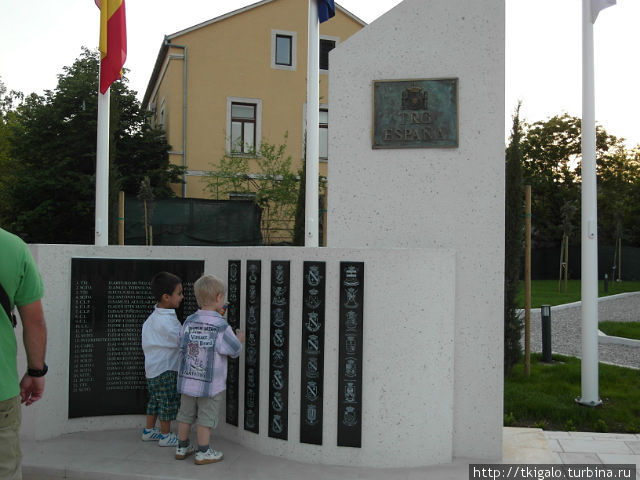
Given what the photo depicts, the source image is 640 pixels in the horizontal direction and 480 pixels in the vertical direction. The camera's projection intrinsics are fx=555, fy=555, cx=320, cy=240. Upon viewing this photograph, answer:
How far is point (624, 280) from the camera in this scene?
3481 centimetres

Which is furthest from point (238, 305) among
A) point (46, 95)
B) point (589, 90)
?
point (46, 95)

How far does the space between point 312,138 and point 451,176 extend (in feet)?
6.32

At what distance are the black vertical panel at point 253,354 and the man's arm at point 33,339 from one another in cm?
199

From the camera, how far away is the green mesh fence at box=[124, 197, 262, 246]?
13.7m

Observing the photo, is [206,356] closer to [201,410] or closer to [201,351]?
[201,351]

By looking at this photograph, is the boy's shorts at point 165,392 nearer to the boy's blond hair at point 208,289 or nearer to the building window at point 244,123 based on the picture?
the boy's blond hair at point 208,289

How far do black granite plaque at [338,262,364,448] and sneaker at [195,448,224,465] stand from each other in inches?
39.5

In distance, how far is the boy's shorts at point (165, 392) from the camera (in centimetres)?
486

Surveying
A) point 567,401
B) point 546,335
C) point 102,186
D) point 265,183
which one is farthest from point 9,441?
point 265,183

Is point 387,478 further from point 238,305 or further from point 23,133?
point 23,133

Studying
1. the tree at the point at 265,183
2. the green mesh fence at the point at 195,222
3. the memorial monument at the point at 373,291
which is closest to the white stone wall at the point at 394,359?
the memorial monument at the point at 373,291

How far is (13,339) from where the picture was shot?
2.97 meters

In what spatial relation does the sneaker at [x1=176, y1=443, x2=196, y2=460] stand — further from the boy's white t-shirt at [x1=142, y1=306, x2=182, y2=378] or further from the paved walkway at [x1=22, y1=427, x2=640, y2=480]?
the boy's white t-shirt at [x1=142, y1=306, x2=182, y2=378]

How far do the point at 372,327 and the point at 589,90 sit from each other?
4327mm
